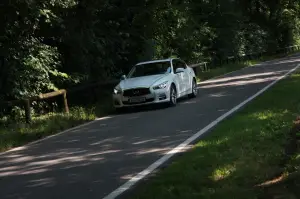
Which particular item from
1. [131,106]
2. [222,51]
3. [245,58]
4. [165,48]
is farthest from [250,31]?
[131,106]

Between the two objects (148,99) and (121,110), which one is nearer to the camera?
(148,99)

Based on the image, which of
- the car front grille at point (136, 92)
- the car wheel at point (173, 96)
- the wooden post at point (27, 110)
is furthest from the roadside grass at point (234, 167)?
the wooden post at point (27, 110)

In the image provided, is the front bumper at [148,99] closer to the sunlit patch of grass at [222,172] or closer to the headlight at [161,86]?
the headlight at [161,86]

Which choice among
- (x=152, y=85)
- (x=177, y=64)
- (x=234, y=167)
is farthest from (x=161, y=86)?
(x=234, y=167)

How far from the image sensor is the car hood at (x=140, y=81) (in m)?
15.1

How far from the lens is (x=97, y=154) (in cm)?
892

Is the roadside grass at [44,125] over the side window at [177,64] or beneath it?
beneath

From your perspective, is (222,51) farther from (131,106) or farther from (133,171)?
(133,171)

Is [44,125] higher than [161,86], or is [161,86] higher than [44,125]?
[161,86]

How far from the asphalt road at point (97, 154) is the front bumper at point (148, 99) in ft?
1.98

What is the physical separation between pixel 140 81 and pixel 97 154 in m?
6.70

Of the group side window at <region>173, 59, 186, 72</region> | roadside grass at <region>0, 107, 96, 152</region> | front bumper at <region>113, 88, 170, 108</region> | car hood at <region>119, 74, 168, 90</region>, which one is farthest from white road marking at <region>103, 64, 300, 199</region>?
side window at <region>173, 59, 186, 72</region>

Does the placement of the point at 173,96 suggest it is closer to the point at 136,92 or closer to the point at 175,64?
the point at 136,92

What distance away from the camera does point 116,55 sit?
68.3 feet
